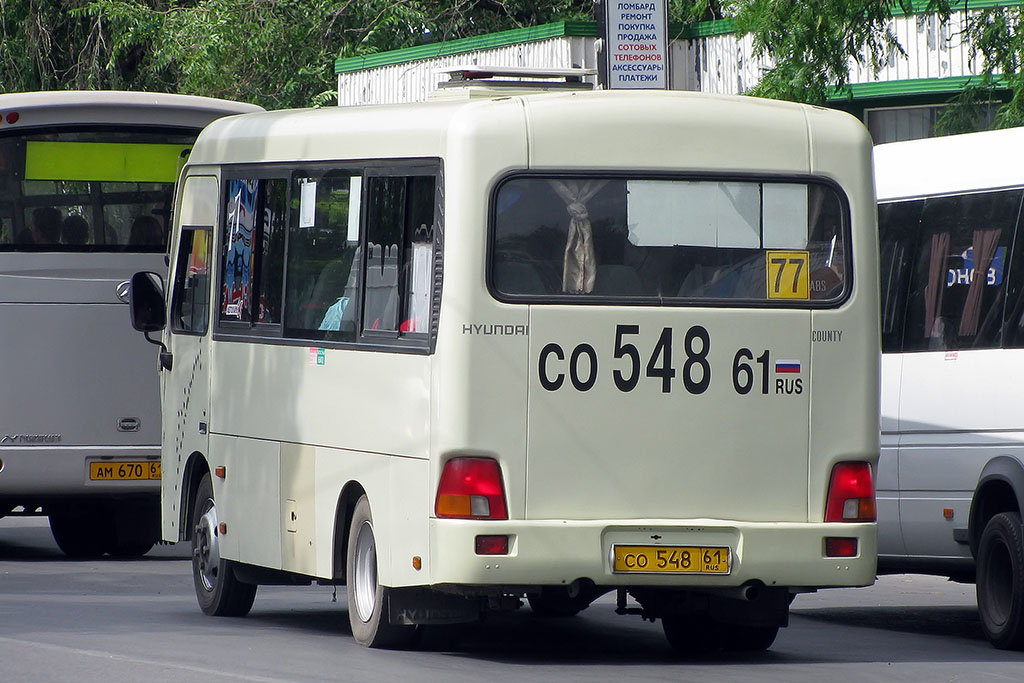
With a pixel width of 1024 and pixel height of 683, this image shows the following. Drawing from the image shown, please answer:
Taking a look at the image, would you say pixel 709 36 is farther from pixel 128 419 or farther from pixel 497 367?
pixel 497 367

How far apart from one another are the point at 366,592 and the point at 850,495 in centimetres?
242

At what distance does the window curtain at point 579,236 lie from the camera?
9984mm

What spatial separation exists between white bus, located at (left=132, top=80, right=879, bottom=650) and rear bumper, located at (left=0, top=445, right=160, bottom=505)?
17.1 ft

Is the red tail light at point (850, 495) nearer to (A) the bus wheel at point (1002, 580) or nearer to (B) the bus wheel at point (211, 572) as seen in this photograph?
(A) the bus wheel at point (1002, 580)

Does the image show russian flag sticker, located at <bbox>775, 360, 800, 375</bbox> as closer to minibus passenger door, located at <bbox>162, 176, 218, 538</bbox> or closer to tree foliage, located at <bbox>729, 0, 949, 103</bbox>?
minibus passenger door, located at <bbox>162, 176, 218, 538</bbox>

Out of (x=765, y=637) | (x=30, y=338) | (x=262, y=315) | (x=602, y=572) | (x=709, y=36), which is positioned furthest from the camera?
(x=709, y=36)

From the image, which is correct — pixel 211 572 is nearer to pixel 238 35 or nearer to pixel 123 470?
pixel 123 470

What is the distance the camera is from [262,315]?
1180cm

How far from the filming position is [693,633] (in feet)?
36.4

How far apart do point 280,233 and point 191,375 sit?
1412mm

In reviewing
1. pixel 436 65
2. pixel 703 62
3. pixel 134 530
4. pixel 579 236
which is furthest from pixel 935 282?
pixel 436 65

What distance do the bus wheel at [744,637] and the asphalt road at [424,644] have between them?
11 cm

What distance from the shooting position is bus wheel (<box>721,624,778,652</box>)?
11.0 metres

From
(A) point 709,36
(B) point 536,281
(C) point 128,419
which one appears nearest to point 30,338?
(C) point 128,419
